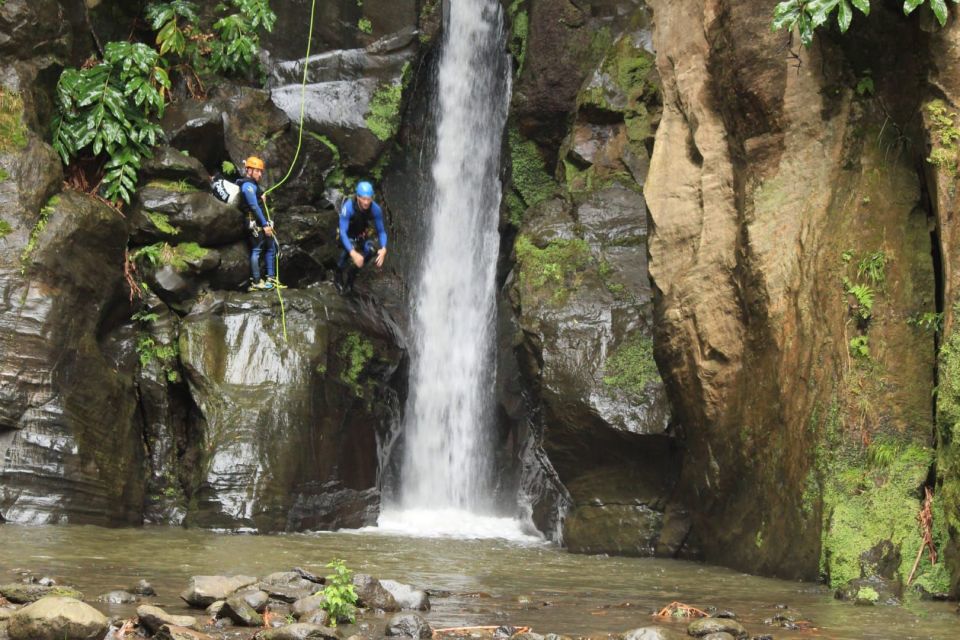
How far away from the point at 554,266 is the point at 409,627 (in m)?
7.52

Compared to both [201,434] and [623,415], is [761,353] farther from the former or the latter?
[201,434]

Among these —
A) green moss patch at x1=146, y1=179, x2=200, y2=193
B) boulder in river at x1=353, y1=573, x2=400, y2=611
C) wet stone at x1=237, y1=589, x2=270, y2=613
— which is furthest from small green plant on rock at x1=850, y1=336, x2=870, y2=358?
green moss patch at x1=146, y1=179, x2=200, y2=193

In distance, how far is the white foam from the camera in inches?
481

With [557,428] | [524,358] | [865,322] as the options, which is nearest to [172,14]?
[524,358]

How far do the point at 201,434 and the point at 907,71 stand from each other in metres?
8.53

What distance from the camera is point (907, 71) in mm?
8062

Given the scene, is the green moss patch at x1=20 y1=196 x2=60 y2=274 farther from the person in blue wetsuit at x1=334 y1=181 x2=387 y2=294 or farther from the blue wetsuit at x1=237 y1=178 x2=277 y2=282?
the person in blue wetsuit at x1=334 y1=181 x2=387 y2=294

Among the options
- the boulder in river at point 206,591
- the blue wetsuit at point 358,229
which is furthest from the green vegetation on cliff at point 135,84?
the boulder in river at point 206,591

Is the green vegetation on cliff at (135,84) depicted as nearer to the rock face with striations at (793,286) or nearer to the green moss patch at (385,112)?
the green moss patch at (385,112)

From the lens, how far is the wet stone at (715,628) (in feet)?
17.3

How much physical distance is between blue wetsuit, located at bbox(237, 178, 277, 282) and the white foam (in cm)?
367

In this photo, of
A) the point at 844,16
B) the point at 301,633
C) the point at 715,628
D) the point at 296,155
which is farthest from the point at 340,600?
the point at 296,155

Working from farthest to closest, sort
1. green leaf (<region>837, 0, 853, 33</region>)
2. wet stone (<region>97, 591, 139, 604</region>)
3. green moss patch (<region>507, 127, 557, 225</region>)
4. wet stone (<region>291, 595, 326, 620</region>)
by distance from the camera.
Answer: green moss patch (<region>507, 127, 557, 225</region>), green leaf (<region>837, 0, 853, 33</region>), wet stone (<region>97, 591, 139, 604</region>), wet stone (<region>291, 595, 326, 620</region>)

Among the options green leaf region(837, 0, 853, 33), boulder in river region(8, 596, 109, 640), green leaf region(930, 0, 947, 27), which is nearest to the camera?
boulder in river region(8, 596, 109, 640)
